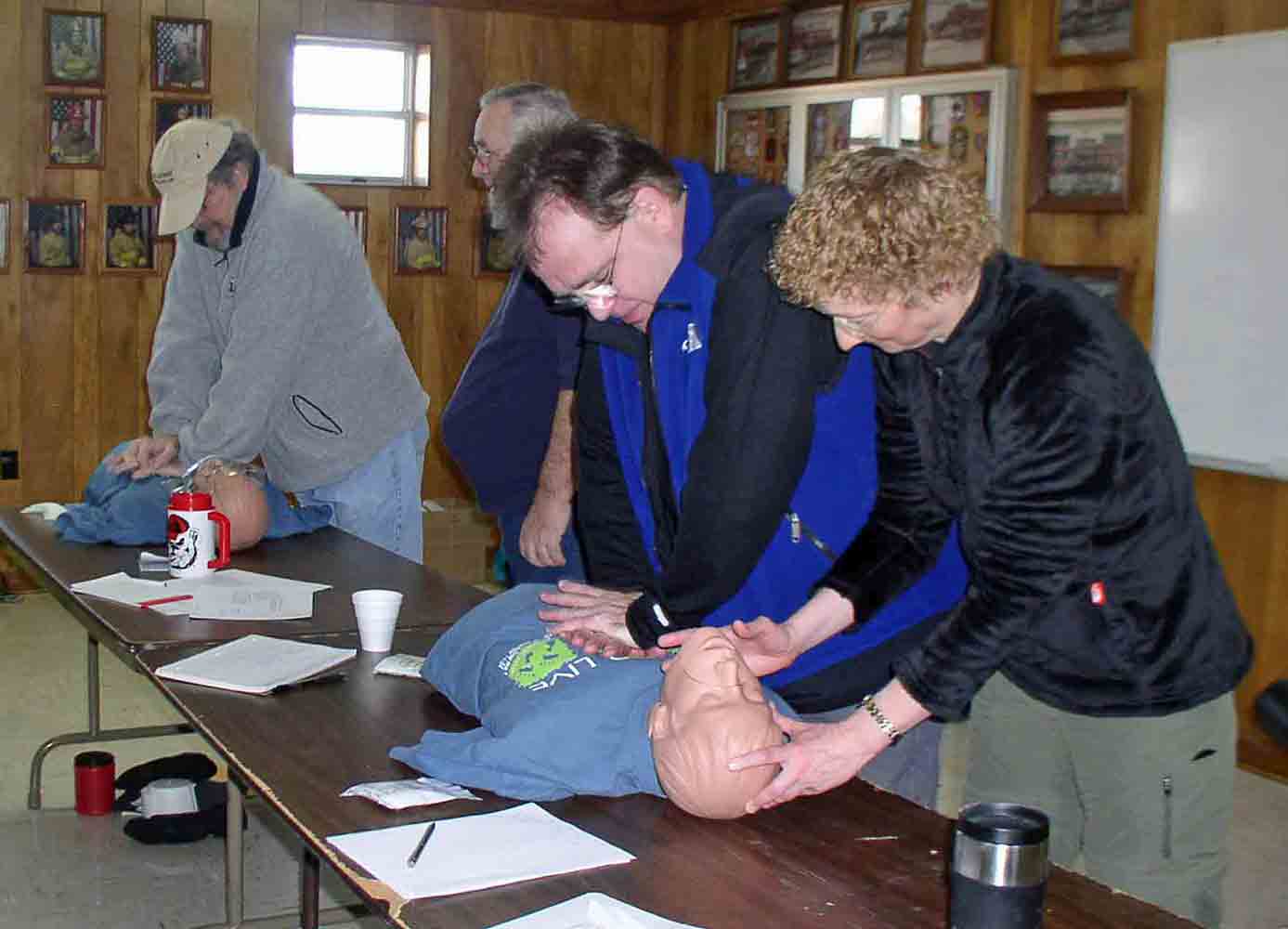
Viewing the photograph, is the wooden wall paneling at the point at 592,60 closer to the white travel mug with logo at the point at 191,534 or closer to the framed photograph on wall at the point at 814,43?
the framed photograph on wall at the point at 814,43

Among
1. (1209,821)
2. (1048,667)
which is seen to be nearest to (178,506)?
(1048,667)

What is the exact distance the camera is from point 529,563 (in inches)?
122

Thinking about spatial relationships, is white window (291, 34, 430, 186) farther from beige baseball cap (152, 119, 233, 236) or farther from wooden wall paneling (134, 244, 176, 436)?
beige baseball cap (152, 119, 233, 236)

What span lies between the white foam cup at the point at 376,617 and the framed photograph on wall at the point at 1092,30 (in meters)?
3.10

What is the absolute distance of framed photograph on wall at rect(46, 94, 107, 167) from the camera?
5781 mm

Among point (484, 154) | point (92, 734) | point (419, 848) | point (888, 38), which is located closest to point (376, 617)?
point (419, 848)

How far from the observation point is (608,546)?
2316mm

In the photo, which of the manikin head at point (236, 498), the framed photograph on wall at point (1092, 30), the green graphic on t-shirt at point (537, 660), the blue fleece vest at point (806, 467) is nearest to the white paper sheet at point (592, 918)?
the green graphic on t-shirt at point (537, 660)

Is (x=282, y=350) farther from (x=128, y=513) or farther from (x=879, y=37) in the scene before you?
(x=879, y=37)

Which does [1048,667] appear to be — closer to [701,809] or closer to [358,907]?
[701,809]

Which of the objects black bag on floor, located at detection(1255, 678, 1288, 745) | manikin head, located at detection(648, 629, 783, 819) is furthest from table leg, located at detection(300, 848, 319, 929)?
black bag on floor, located at detection(1255, 678, 1288, 745)

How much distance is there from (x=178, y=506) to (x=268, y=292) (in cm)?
50

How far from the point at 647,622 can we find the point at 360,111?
191 inches

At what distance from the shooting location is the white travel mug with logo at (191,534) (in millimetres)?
2834
